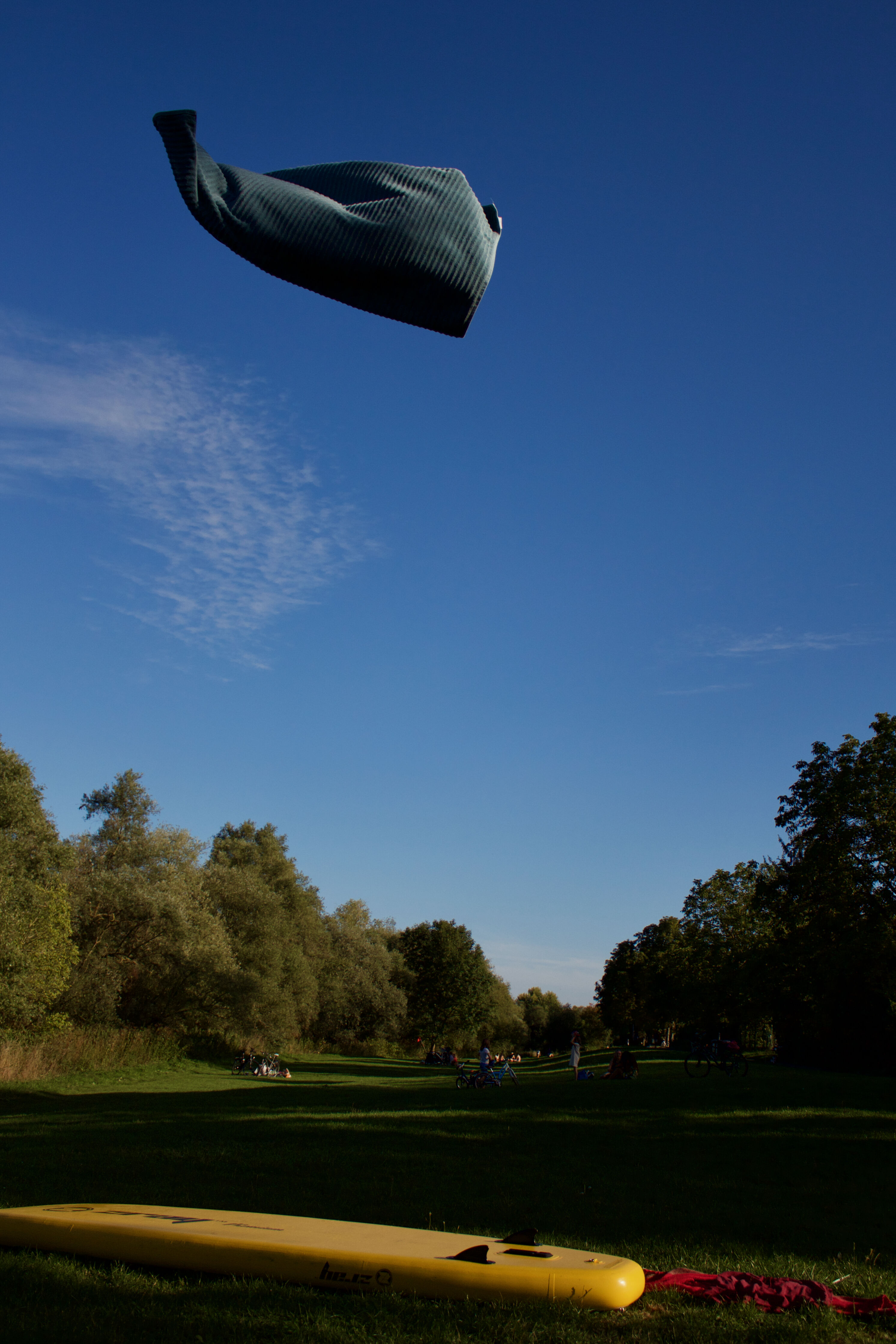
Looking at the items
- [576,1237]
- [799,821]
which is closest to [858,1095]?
[799,821]

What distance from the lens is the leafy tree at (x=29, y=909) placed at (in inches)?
1007

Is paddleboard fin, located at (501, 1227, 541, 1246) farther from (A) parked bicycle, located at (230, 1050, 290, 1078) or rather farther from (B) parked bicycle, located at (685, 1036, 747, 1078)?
(A) parked bicycle, located at (230, 1050, 290, 1078)

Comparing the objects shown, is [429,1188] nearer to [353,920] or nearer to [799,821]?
[799,821]

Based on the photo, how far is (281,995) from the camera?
46.2 meters

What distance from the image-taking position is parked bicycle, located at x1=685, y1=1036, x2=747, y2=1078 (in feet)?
81.6

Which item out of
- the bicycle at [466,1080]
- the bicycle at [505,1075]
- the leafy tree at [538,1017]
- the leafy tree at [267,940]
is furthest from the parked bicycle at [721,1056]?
the leafy tree at [538,1017]

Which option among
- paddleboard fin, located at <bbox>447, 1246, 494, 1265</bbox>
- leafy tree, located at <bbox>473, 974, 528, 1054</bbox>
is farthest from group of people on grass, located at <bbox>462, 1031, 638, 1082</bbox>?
leafy tree, located at <bbox>473, 974, 528, 1054</bbox>

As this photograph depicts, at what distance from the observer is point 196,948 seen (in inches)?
1412

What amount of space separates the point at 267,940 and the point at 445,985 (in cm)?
2925

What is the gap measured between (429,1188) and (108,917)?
98.1ft

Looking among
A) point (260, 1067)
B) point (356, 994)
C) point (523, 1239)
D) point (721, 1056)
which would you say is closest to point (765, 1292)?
point (523, 1239)

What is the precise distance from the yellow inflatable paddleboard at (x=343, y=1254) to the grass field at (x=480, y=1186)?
5.0 inches

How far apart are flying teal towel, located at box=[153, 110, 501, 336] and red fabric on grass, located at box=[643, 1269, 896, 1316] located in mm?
6178

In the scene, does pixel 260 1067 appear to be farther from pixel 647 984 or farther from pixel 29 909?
pixel 647 984
